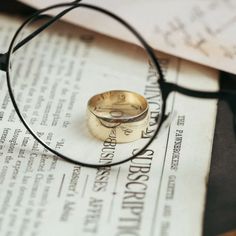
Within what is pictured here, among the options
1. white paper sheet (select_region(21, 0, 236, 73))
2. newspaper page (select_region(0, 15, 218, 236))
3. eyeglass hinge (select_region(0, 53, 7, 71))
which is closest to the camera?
newspaper page (select_region(0, 15, 218, 236))

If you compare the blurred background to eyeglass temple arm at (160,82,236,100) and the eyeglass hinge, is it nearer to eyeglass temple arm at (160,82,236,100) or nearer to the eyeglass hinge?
eyeglass temple arm at (160,82,236,100)

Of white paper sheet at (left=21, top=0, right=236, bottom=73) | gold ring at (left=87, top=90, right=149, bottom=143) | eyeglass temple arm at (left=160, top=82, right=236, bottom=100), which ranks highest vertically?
white paper sheet at (left=21, top=0, right=236, bottom=73)

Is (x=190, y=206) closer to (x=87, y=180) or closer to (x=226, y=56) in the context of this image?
(x=87, y=180)

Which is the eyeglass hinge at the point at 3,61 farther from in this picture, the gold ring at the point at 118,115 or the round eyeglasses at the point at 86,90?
the gold ring at the point at 118,115

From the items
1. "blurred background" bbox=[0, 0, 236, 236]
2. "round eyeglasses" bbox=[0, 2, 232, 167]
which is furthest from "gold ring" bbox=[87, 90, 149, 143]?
"blurred background" bbox=[0, 0, 236, 236]

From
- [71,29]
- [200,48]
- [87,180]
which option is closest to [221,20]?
[200,48]

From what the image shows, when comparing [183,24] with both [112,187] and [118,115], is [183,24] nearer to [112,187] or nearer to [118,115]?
[118,115]

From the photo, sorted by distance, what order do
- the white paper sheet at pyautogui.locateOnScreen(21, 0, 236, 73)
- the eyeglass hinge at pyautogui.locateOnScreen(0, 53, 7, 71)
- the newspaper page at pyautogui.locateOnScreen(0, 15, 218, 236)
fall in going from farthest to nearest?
the white paper sheet at pyautogui.locateOnScreen(21, 0, 236, 73), the eyeglass hinge at pyautogui.locateOnScreen(0, 53, 7, 71), the newspaper page at pyautogui.locateOnScreen(0, 15, 218, 236)

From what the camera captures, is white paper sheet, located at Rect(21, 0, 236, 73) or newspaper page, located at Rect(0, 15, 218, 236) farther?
white paper sheet, located at Rect(21, 0, 236, 73)
